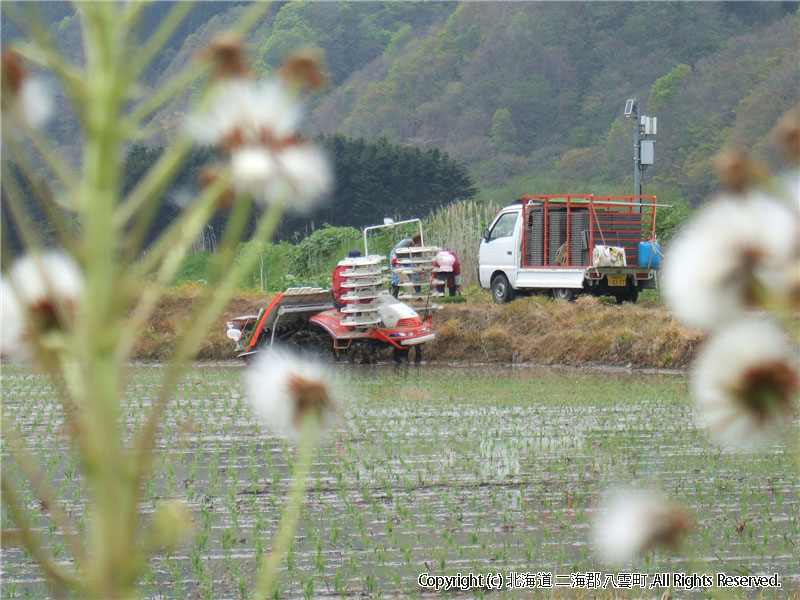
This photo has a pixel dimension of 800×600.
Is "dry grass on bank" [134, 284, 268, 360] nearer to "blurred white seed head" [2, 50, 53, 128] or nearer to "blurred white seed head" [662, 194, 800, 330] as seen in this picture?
"blurred white seed head" [2, 50, 53, 128]

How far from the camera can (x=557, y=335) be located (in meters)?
18.5

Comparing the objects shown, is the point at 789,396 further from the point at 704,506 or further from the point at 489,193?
the point at 489,193

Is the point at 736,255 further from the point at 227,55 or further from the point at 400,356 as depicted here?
the point at 400,356

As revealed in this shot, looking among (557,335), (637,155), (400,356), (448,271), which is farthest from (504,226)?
(637,155)

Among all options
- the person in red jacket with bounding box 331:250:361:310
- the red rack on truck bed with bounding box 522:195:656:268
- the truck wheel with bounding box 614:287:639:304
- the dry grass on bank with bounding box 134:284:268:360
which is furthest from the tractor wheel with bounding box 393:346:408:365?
the truck wheel with bounding box 614:287:639:304

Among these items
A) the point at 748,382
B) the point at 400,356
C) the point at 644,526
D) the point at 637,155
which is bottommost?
the point at 400,356

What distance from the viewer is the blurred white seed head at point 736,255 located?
79 cm

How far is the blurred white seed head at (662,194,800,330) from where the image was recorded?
786 mm

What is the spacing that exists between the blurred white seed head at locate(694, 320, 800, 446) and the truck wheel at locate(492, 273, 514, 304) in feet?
67.6

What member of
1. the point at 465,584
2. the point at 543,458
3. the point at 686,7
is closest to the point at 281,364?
the point at 465,584

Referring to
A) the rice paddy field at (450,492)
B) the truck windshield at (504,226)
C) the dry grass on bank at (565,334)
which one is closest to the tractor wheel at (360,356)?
the dry grass on bank at (565,334)

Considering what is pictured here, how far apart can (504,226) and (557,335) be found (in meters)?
3.73

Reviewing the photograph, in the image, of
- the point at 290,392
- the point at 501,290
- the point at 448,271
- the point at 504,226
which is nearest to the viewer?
the point at 290,392

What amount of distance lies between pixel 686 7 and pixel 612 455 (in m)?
61.4
